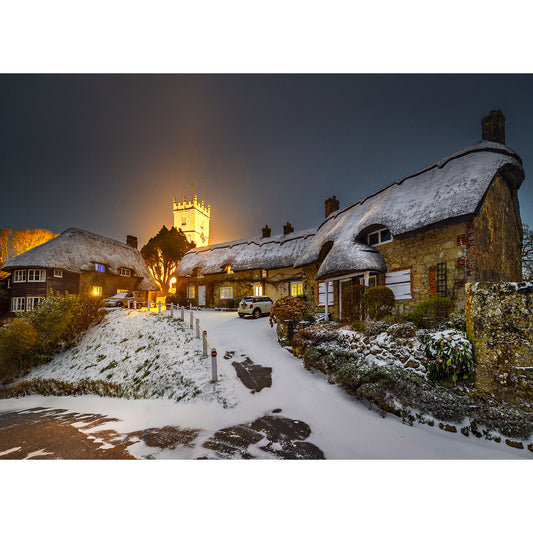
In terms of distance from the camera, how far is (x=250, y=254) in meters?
23.7

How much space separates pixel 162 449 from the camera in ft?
14.9

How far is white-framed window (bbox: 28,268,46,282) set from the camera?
20984 millimetres

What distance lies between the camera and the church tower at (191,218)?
6351 cm

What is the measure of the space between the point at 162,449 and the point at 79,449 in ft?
5.43

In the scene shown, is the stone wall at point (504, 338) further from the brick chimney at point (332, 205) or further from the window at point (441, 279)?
the brick chimney at point (332, 205)

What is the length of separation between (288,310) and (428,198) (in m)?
7.02

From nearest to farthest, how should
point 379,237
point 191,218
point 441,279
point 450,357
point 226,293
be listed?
1. point 450,357
2. point 441,279
3. point 379,237
4. point 226,293
5. point 191,218

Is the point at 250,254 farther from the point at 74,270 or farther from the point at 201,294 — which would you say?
the point at 74,270

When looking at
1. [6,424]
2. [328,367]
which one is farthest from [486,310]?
[6,424]

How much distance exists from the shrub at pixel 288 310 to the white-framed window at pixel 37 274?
20.3 m

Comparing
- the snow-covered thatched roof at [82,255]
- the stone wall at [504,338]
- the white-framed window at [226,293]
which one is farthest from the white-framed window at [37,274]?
the stone wall at [504,338]

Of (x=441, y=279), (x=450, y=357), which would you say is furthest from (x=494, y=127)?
(x=450, y=357)

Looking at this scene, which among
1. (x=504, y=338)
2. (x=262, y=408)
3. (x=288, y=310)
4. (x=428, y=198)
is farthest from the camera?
(x=288, y=310)

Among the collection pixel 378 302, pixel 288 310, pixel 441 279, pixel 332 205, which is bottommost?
pixel 288 310
